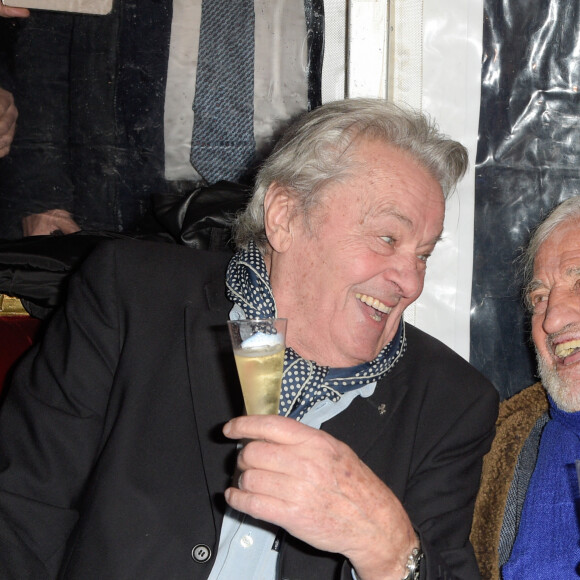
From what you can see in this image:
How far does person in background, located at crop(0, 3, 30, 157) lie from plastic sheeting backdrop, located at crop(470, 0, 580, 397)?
6.26 feet

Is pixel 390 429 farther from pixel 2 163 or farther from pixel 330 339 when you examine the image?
pixel 2 163

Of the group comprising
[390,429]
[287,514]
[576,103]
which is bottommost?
[390,429]

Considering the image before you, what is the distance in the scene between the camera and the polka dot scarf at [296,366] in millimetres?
2096

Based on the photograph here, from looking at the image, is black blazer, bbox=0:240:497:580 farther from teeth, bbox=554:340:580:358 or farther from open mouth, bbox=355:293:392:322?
teeth, bbox=554:340:580:358

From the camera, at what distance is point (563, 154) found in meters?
3.01

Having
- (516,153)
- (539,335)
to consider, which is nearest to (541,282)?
(539,335)

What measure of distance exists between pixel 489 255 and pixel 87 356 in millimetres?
1754

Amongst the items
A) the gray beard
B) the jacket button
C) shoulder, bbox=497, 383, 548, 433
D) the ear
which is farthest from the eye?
the jacket button

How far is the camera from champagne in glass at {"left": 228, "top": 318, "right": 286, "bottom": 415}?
4.61 feet

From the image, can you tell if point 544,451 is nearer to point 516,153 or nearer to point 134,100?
point 516,153

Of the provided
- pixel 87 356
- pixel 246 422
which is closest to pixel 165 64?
pixel 87 356

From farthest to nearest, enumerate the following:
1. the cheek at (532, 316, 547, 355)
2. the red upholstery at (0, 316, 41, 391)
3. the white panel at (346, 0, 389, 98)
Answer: the white panel at (346, 0, 389, 98), the cheek at (532, 316, 547, 355), the red upholstery at (0, 316, 41, 391)

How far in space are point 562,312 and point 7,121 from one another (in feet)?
7.56

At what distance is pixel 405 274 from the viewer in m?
2.09
